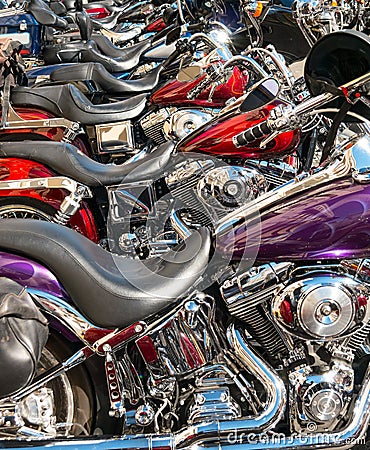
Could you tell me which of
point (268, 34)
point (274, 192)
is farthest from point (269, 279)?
point (268, 34)

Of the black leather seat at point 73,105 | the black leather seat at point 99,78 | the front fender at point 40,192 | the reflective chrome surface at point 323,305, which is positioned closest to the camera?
the reflective chrome surface at point 323,305

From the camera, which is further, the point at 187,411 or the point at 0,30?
the point at 0,30

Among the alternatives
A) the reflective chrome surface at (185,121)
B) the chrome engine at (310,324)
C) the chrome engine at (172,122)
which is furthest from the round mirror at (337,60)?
the reflective chrome surface at (185,121)

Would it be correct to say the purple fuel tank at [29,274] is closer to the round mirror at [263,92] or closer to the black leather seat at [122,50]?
the round mirror at [263,92]

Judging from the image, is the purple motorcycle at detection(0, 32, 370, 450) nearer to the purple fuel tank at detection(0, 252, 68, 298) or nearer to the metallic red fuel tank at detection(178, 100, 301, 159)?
the purple fuel tank at detection(0, 252, 68, 298)

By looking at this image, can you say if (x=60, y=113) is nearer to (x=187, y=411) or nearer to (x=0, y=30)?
(x=187, y=411)

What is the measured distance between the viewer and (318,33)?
228cm

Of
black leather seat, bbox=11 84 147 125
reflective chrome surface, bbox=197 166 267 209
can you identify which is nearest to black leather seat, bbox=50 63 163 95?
black leather seat, bbox=11 84 147 125

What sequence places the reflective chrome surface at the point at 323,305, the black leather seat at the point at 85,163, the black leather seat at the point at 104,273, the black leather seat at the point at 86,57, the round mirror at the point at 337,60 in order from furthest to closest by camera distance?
the black leather seat at the point at 86,57 < the black leather seat at the point at 85,163 < the reflective chrome surface at the point at 323,305 < the black leather seat at the point at 104,273 < the round mirror at the point at 337,60

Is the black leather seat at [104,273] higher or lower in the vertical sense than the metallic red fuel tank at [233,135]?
lower

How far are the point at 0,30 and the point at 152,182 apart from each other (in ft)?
11.2

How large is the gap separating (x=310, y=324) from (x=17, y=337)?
837mm

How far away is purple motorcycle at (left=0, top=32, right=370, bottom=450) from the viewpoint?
5.50 feet

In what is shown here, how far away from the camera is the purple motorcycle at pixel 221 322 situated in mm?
1678
